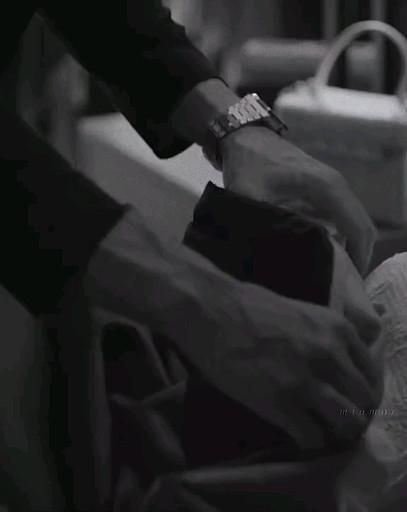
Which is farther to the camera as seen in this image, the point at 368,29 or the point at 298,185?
the point at 368,29

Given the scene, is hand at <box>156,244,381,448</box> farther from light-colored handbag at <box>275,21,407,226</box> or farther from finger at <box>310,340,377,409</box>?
light-colored handbag at <box>275,21,407,226</box>

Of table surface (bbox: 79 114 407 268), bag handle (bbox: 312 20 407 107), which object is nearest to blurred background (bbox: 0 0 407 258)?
table surface (bbox: 79 114 407 268)

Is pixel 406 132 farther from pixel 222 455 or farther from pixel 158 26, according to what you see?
pixel 222 455

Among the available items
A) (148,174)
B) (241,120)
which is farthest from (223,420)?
(148,174)

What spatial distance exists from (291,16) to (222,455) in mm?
908

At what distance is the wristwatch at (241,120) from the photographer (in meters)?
0.64

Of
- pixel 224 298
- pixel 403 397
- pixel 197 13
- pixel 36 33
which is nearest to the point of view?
pixel 224 298

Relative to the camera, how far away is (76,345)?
593 millimetres

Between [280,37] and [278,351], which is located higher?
[278,351]

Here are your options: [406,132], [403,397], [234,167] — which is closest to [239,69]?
[406,132]

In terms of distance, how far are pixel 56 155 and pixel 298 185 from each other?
0.50 ft

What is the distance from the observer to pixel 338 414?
46 centimetres

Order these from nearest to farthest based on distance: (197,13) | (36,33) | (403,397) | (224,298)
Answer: (224,298)
(403,397)
(36,33)
(197,13)

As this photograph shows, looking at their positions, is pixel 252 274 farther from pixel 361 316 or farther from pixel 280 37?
pixel 280 37
